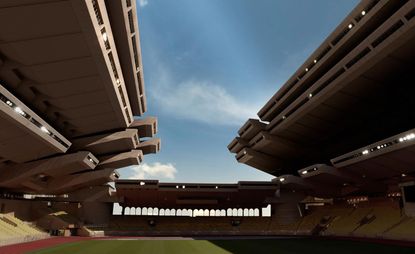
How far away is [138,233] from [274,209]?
1087 inches

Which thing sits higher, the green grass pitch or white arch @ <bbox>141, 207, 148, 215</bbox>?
white arch @ <bbox>141, 207, 148, 215</bbox>

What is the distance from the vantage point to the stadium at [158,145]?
24141mm

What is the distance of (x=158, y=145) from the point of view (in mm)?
62531

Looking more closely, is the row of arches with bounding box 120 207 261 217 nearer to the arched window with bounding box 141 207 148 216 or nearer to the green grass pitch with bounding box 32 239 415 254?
the arched window with bounding box 141 207 148 216

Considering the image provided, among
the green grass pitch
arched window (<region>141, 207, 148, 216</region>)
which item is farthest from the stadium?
arched window (<region>141, 207, 148, 216</region>)

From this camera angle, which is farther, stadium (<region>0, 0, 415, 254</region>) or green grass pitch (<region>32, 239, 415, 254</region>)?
green grass pitch (<region>32, 239, 415, 254</region>)

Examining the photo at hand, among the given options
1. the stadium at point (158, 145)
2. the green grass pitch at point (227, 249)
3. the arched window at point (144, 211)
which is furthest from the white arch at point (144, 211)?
the green grass pitch at point (227, 249)

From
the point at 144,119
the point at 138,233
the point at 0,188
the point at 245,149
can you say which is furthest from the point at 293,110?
the point at 0,188

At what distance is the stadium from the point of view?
79.2 ft

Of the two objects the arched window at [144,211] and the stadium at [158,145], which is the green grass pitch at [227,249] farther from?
the arched window at [144,211]

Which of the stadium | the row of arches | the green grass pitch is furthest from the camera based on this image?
the row of arches

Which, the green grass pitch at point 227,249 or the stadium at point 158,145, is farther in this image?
the green grass pitch at point 227,249

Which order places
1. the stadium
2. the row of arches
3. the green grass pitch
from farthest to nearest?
the row of arches
the green grass pitch
the stadium

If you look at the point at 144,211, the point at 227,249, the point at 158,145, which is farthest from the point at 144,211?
the point at 227,249
